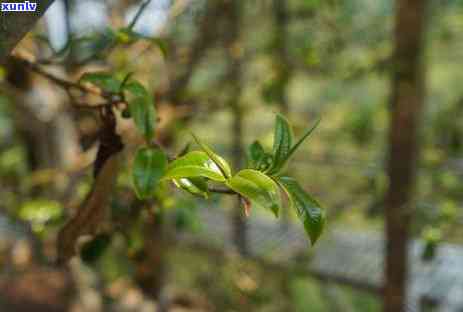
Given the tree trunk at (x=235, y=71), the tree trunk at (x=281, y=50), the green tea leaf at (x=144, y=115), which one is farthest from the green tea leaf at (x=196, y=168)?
the tree trunk at (x=235, y=71)

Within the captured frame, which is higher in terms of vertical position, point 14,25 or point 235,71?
point 14,25

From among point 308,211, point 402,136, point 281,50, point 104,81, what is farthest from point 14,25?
point 281,50

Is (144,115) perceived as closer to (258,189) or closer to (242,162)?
(258,189)

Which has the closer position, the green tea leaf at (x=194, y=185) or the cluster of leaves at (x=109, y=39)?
the green tea leaf at (x=194, y=185)

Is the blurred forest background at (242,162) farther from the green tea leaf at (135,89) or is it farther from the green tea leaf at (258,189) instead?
the green tea leaf at (258,189)

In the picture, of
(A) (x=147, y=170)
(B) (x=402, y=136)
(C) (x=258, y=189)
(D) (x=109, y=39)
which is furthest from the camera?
(B) (x=402, y=136)

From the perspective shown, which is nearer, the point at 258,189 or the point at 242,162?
the point at 258,189

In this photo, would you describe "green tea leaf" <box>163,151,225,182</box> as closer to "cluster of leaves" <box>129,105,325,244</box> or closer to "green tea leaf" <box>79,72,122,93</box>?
"cluster of leaves" <box>129,105,325,244</box>
